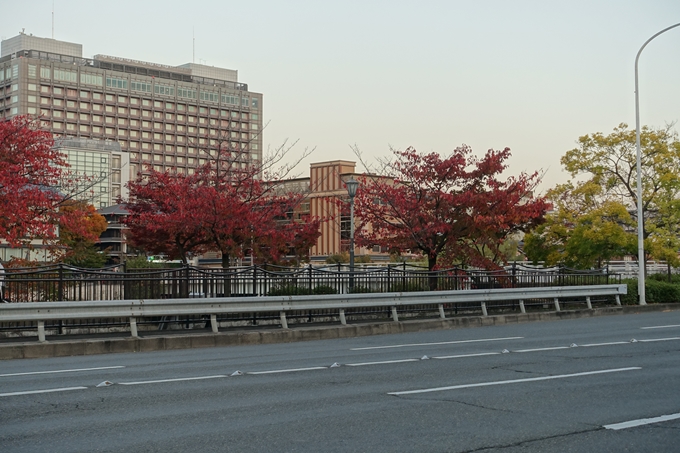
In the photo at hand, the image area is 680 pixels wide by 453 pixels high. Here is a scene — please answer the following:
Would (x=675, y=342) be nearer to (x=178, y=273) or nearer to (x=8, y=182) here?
(x=178, y=273)

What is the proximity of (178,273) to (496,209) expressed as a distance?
13735 mm

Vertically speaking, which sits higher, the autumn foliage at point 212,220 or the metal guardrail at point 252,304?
the autumn foliage at point 212,220

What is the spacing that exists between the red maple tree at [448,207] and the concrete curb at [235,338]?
5.79 meters

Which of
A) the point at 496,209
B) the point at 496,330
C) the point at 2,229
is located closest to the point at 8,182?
the point at 2,229

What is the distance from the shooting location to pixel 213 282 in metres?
20.4

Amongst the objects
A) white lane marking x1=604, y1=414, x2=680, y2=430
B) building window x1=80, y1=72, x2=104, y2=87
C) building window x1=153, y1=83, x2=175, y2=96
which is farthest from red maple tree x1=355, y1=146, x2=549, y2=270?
building window x1=153, y1=83, x2=175, y2=96

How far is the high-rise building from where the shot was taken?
488ft

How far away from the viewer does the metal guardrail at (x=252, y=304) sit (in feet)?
51.9

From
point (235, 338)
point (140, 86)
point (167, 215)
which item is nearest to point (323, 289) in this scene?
point (235, 338)

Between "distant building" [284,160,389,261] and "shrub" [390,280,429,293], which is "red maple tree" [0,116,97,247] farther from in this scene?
"distant building" [284,160,389,261]

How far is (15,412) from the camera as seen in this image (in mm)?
8758

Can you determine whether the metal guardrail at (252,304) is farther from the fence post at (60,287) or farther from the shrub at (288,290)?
the shrub at (288,290)

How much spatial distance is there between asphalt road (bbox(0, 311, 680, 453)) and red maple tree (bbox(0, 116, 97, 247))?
10399mm

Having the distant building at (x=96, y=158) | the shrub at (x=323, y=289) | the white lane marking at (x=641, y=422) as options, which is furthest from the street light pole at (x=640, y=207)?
the distant building at (x=96, y=158)
